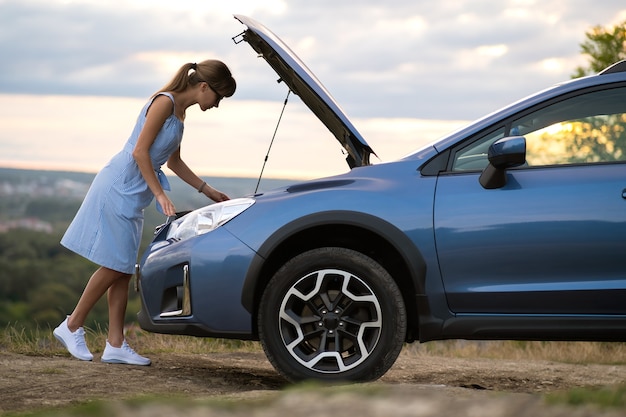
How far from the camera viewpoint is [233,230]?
5133 millimetres

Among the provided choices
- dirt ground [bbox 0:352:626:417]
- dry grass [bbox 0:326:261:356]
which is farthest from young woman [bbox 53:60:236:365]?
Result: dry grass [bbox 0:326:261:356]

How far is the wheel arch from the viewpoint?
193 inches

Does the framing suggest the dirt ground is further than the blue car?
No

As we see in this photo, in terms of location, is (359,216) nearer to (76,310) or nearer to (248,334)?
(248,334)

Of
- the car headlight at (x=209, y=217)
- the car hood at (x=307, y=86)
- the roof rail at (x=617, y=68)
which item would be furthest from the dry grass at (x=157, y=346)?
the roof rail at (x=617, y=68)

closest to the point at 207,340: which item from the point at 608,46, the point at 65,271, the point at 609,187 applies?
the point at 609,187

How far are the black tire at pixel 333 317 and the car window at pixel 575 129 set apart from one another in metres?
1.06

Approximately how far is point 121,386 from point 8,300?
Answer: 7564 centimetres

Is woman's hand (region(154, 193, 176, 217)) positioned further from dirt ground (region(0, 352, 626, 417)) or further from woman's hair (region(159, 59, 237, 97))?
dirt ground (region(0, 352, 626, 417))

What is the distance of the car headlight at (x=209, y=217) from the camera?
5211 mm

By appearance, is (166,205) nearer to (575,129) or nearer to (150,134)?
(150,134)

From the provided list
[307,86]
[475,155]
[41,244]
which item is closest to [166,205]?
[307,86]

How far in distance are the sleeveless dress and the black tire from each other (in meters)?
1.64

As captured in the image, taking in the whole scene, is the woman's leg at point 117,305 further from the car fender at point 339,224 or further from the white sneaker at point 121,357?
the car fender at point 339,224
